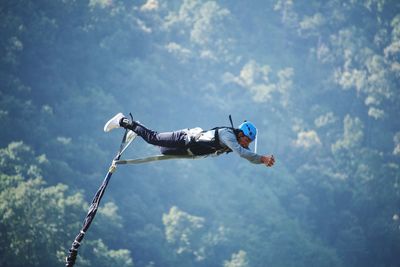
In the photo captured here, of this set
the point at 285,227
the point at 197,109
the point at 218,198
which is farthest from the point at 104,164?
the point at 197,109

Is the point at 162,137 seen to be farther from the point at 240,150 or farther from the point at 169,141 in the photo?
the point at 240,150

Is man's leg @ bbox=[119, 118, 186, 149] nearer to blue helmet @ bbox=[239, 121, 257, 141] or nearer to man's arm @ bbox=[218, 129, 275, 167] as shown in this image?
man's arm @ bbox=[218, 129, 275, 167]

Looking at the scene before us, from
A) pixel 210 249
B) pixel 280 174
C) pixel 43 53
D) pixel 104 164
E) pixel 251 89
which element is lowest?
pixel 210 249

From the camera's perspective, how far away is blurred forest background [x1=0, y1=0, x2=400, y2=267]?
53.5 m

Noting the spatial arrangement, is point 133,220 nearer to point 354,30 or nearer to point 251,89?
point 251,89

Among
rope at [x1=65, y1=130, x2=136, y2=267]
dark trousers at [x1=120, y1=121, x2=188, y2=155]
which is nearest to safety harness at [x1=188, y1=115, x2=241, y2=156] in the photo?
dark trousers at [x1=120, y1=121, x2=188, y2=155]

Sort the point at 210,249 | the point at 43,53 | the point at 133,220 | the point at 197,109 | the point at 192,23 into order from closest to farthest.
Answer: the point at 210,249 < the point at 133,220 < the point at 43,53 < the point at 197,109 < the point at 192,23

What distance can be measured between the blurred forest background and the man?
95.1 feet

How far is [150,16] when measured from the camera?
302 ft

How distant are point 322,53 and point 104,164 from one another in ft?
176

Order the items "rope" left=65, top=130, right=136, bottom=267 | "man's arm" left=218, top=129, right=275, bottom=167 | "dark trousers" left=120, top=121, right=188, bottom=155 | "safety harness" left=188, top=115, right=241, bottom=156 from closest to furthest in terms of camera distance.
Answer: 1. "rope" left=65, top=130, right=136, bottom=267
2. "man's arm" left=218, top=129, right=275, bottom=167
3. "safety harness" left=188, top=115, right=241, bottom=156
4. "dark trousers" left=120, top=121, right=188, bottom=155

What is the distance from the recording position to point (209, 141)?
8.80m

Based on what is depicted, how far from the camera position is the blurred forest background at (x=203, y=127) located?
53500mm

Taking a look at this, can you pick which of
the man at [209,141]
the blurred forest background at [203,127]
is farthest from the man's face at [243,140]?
the blurred forest background at [203,127]
